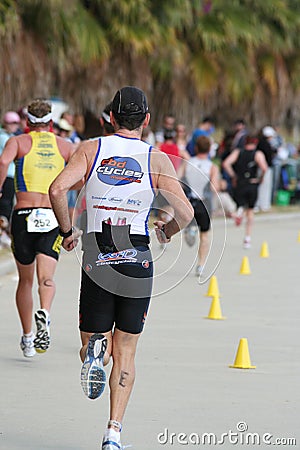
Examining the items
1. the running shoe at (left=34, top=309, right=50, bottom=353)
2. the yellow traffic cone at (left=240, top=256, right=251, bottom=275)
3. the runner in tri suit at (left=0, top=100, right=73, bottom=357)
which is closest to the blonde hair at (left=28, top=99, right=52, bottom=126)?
the runner in tri suit at (left=0, top=100, right=73, bottom=357)

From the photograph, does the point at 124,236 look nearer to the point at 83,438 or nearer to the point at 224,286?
the point at 83,438

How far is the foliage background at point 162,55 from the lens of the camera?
22531 mm

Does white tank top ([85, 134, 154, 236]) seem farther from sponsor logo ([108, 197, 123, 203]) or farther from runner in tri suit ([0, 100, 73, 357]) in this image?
runner in tri suit ([0, 100, 73, 357])

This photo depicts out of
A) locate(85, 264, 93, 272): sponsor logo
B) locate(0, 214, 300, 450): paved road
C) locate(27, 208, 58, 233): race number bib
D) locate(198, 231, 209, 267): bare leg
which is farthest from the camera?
locate(198, 231, 209, 267): bare leg

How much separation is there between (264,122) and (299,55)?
2064mm

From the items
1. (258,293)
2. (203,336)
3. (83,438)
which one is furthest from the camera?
(258,293)

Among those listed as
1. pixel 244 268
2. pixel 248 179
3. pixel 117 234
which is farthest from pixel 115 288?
pixel 248 179

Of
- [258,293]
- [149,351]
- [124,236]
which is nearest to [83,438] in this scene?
[124,236]

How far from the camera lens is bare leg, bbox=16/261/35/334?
29.2ft

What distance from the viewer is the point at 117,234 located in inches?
240

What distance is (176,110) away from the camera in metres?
27.9

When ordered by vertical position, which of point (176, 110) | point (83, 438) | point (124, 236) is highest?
point (176, 110)

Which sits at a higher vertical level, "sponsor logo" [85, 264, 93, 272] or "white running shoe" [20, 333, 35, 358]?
"sponsor logo" [85, 264, 93, 272]

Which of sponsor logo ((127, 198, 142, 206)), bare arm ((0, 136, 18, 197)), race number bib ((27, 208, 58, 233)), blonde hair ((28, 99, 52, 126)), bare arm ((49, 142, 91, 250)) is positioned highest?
blonde hair ((28, 99, 52, 126))
